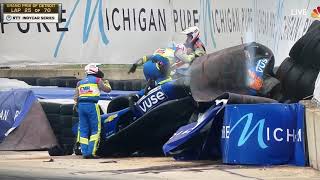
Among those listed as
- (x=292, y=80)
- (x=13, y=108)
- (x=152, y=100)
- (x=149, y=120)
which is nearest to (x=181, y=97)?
(x=152, y=100)

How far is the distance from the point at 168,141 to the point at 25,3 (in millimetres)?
4985

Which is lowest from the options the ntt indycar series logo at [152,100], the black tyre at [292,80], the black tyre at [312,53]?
the ntt indycar series logo at [152,100]

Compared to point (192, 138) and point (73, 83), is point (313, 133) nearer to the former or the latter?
point (192, 138)

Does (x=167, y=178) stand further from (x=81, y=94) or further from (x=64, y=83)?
(x=64, y=83)

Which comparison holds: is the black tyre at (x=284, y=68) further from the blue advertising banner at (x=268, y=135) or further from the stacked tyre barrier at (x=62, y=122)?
the stacked tyre barrier at (x=62, y=122)

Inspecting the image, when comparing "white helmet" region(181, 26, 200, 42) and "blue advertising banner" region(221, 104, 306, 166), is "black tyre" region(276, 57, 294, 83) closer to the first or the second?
"blue advertising banner" region(221, 104, 306, 166)

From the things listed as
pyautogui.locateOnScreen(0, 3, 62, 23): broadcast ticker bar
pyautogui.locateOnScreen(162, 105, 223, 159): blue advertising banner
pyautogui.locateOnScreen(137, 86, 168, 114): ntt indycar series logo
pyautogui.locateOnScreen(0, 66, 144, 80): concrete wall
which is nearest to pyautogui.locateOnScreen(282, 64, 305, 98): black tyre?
pyautogui.locateOnScreen(162, 105, 223, 159): blue advertising banner

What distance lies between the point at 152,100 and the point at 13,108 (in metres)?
3.37

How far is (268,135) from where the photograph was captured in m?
12.3

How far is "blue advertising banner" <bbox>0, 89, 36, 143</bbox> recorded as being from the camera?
16094 mm

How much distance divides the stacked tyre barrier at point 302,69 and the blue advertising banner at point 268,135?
1.07 m

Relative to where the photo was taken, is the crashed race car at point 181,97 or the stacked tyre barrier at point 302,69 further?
the crashed race car at point 181,97

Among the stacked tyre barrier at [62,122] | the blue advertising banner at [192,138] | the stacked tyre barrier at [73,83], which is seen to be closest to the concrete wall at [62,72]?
the stacked tyre barrier at [73,83]

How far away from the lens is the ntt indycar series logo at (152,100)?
1420 centimetres
